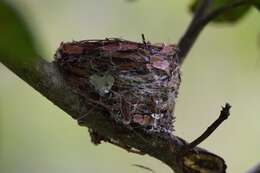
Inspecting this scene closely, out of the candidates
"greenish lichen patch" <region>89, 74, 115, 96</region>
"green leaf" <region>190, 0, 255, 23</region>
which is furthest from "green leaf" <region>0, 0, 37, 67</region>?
"green leaf" <region>190, 0, 255, 23</region>

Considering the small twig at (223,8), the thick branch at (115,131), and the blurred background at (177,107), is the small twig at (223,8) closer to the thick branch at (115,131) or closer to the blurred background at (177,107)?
the thick branch at (115,131)

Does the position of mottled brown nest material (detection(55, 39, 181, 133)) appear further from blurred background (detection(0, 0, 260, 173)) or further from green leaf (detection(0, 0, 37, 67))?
blurred background (detection(0, 0, 260, 173))

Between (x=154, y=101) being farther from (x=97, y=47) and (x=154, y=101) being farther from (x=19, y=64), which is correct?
(x=19, y=64)

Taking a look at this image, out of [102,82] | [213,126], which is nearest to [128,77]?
[102,82]

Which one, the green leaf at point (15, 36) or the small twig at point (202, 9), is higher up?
the small twig at point (202, 9)

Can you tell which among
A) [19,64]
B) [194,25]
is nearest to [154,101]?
[194,25]

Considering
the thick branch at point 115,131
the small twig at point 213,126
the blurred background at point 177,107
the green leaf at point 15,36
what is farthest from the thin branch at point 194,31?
the blurred background at point 177,107
